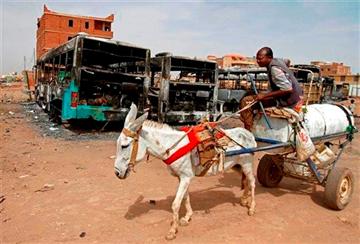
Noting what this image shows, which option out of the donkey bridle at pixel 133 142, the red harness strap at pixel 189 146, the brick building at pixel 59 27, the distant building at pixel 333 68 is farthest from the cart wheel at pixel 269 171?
the distant building at pixel 333 68

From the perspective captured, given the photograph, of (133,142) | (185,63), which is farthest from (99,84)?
(133,142)

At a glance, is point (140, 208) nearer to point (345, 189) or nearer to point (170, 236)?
point (170, 236)

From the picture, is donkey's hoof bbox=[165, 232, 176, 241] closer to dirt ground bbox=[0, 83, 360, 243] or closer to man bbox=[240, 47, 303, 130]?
dirt ground bbox=[0, 83, 360, 243]

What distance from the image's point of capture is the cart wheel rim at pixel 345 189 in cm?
507

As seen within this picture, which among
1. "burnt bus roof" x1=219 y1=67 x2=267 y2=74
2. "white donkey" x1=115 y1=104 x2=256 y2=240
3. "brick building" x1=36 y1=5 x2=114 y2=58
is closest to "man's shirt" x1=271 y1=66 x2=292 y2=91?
"white donkey" x1=115 y1=104 x2=256 y2=240

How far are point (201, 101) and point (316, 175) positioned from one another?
29.3 ft

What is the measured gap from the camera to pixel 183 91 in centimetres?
1337

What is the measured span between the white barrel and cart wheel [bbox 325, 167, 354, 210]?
662mm

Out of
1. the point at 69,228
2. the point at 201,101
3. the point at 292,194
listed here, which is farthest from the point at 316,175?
the point at 201,101

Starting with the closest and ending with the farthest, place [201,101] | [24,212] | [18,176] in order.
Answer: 1. [24,212]
2. [18,176]
3. [201,101]

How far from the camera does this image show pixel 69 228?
13.2 feet

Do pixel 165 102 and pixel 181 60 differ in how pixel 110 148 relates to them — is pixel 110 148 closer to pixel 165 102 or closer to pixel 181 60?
pixel 165 102

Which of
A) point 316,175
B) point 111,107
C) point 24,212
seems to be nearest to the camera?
point 24,212

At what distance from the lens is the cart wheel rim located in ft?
16.6
